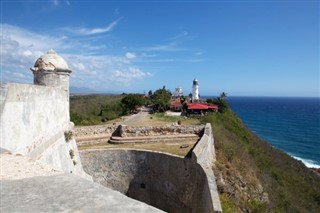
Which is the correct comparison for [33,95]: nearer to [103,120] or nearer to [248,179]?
[248,179]

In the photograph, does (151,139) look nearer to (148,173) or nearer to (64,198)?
(148,173)

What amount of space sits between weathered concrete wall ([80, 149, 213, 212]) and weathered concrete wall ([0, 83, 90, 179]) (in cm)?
501

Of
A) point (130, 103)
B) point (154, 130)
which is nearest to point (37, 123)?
point (154, 130)

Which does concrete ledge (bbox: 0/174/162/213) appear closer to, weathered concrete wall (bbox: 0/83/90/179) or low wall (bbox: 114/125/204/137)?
weathered concrete wall (bbox: 0/83/90/179)

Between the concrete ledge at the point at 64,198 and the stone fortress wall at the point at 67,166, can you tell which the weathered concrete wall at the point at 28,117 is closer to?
the stone fortress wall at the point at 67,166

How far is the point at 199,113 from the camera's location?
130 feet

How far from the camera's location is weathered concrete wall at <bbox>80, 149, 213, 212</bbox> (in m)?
14.7

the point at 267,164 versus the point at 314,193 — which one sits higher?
the point at 267,164

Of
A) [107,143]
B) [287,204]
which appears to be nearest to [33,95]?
[107,143]

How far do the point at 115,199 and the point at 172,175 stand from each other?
12.2 m

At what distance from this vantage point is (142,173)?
1592 cm

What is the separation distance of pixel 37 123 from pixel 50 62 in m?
3.47

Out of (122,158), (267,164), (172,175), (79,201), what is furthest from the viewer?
(267,164)

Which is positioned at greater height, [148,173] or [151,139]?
[151,139]
